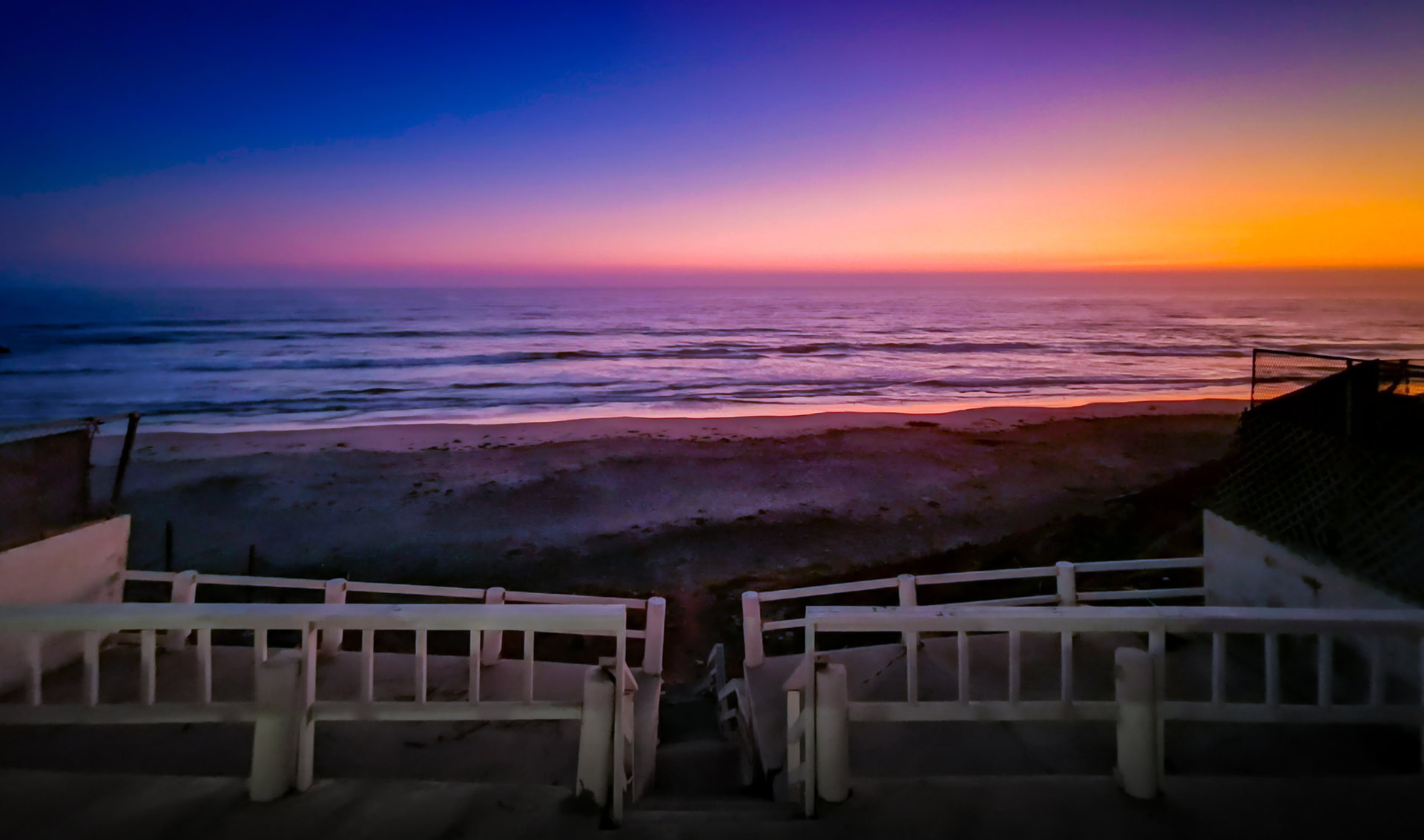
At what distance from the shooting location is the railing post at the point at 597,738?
307 cm

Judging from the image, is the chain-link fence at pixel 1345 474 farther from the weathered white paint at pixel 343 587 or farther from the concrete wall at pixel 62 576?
the concrete wall at pixel 62 576

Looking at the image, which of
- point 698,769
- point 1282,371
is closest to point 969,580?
point 698,769

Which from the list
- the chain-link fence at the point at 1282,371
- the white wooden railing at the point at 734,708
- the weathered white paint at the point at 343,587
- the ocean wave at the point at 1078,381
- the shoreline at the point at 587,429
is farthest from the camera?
the ocean wave at the point at 1078,381

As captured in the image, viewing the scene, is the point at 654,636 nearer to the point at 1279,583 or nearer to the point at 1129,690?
the point at 1129,690

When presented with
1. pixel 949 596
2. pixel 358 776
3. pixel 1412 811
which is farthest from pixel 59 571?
pixel 949 596

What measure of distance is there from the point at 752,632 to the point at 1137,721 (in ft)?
10.8

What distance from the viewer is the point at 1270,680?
3.19m

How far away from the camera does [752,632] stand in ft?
19.8

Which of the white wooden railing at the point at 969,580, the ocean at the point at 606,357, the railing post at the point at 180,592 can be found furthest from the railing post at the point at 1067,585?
the ocean at the point at 606,357

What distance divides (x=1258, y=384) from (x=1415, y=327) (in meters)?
73.8

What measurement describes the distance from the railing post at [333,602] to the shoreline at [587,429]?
46.0 feet

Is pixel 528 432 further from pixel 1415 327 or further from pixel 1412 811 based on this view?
pixel 1415 327

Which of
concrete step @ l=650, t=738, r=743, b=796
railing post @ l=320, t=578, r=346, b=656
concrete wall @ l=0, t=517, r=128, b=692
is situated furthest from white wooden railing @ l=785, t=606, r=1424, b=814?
concrete wall @ l=0, t=517, r=128, b=692

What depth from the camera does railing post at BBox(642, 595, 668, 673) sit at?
5449mm
